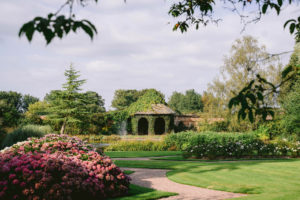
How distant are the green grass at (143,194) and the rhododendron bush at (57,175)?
28 centimetres

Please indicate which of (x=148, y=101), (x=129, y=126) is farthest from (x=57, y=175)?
(x=129, y=126)

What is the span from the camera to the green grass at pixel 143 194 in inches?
294

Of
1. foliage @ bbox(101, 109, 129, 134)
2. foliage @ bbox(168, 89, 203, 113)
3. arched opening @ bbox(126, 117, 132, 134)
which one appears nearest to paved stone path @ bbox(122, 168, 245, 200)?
foliage @ bbox(101, 109, 129, 134)

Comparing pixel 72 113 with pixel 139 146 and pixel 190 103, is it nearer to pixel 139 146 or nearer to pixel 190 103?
pixel 139 146

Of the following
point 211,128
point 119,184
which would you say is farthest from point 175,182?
point 211,128

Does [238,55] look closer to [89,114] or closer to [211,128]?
[211,128]

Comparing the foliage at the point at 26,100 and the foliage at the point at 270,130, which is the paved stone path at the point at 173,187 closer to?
the foliage at the point at 270,130

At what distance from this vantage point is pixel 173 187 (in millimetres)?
8922

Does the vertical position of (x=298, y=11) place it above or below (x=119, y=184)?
above

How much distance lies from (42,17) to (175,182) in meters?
8.45

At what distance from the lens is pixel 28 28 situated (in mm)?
2039

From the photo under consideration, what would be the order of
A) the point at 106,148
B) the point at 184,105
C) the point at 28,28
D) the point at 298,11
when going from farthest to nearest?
the point at 184,105 → the point at 106,148 → the point at 298,11 → the point at 28,28

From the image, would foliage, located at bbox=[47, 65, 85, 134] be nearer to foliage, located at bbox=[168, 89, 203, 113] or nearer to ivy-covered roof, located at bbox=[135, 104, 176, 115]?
ivy-covered roof, located at bbox=[135, 104, 176, 115]

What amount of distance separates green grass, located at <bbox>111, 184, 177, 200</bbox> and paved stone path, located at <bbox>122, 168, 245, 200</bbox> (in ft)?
1.01
